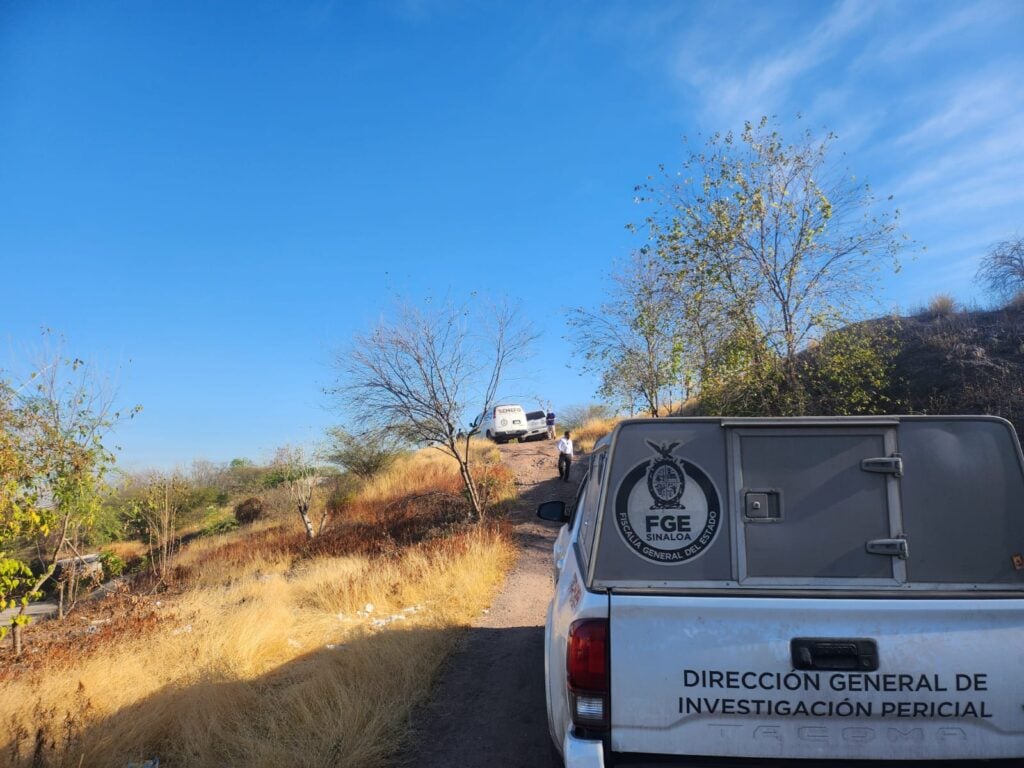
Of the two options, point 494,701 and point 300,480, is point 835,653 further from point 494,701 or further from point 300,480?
point 300,480

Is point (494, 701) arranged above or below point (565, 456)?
below

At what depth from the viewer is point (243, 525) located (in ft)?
101

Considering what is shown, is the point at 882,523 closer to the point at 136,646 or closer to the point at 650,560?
the point at 650,560

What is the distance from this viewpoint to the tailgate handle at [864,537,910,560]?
9.52ft

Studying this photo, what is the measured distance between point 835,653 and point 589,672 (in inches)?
38.5

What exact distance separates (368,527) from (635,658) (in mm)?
18625

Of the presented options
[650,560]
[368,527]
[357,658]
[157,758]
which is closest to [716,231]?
[357,658]

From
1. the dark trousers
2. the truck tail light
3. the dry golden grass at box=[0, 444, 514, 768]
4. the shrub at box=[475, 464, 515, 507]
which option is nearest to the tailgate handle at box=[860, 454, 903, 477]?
the truck tail light

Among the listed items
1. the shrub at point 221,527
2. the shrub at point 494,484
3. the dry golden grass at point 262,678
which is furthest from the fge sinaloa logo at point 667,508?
the shrub at point 221,527

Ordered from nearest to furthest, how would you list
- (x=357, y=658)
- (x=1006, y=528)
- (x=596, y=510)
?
(x=1006, y=528) → (x=596, y=510) → (x=357, y=658)

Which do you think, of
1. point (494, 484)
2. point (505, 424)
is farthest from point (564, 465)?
point (505, 424)

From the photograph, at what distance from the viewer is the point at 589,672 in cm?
273

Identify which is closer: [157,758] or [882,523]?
[882,523]

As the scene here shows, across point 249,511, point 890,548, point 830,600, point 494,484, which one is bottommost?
point 249,511
